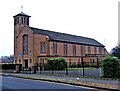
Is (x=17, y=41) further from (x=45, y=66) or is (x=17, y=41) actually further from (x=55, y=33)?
(x=45, y=66)

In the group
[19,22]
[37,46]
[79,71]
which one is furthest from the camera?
[19,22]

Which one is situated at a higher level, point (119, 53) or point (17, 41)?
point (17, 41)

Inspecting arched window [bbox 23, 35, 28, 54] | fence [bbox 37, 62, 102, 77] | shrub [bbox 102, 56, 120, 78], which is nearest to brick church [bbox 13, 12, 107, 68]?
arched window [bbox 23, 35, 28, 54]

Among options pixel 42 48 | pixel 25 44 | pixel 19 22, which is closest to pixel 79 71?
pixel 42 48

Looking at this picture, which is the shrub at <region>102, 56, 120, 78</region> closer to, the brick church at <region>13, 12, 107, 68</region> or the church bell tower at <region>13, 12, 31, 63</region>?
the brick church at <region>13, 12, 107, 68</region>

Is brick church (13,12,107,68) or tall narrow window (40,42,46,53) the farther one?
tall narrow window (40,42,46,53)

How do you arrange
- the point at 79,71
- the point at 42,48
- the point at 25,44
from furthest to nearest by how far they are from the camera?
the point at 25,44 → the point at 42,48 → the point at 79,71

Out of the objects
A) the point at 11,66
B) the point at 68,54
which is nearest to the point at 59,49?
the point at 68,54

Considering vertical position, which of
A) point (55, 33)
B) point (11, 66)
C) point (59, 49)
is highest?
point (55, 33)

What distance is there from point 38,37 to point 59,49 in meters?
7.42

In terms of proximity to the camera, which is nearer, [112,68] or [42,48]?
[112,68]

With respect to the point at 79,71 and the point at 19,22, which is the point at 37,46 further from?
the point at 79,71

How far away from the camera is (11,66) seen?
48656 millimetres

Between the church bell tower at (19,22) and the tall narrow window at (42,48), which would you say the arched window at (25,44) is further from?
the tall narrow window at (42,48)
